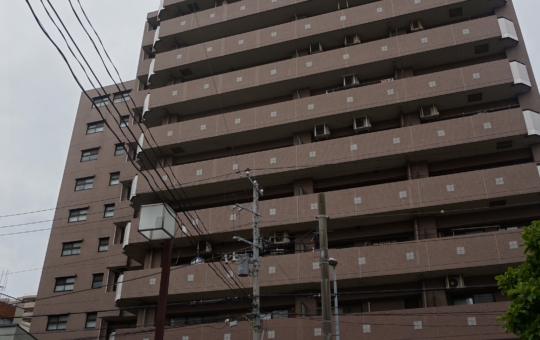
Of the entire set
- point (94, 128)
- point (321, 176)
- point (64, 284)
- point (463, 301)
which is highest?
point (94, 128)

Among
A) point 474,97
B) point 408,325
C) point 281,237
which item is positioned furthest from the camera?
point 474,97

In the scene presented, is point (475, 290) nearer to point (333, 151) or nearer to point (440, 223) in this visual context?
point (440, 223)

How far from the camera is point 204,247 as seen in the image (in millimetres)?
32094

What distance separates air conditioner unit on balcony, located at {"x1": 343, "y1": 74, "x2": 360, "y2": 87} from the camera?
32.6 meters

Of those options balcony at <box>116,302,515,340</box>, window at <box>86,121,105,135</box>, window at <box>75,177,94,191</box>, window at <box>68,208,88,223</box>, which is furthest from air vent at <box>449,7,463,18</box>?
window at <box>68,208,88,223</box>

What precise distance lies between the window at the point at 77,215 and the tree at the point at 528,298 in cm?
3309

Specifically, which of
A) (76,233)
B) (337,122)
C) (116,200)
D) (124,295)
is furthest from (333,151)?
(76,233)

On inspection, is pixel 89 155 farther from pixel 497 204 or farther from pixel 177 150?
pixel 497 204

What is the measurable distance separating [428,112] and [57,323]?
93.9 feet

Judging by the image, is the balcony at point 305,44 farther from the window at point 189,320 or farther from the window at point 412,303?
the window at point 189,320

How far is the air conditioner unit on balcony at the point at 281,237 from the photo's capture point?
1150 inches

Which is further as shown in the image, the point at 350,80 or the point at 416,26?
the point at 416,26

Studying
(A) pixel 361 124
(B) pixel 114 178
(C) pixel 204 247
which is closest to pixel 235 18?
(A) pixel 361 124

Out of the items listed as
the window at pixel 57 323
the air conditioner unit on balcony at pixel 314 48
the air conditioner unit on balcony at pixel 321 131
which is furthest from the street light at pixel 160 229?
the window at pixel 57 323
